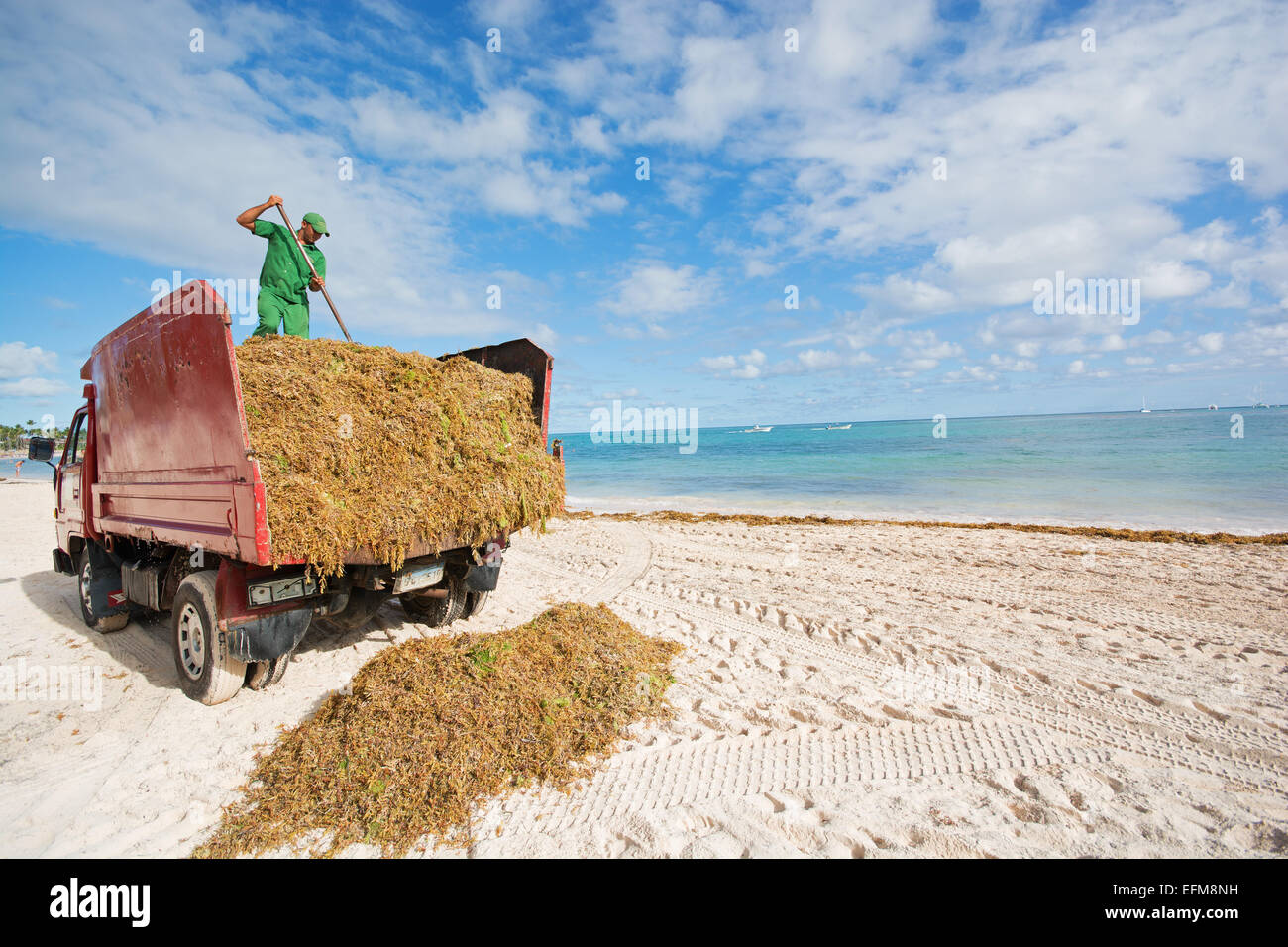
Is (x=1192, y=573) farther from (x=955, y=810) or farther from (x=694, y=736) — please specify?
(x=694, y=736)

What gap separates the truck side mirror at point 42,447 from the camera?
5859mm

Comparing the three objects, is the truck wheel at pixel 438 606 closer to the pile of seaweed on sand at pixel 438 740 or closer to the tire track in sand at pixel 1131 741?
the pile of seaweed on sand at pixel 438 740

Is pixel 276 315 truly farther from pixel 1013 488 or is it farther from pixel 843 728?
pixel 1013 488

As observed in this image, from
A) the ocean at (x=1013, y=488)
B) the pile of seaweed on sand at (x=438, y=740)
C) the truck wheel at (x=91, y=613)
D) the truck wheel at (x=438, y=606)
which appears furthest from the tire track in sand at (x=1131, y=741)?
the ocean at (x=1013, y=488)

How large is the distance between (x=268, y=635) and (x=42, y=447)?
4.65 meters

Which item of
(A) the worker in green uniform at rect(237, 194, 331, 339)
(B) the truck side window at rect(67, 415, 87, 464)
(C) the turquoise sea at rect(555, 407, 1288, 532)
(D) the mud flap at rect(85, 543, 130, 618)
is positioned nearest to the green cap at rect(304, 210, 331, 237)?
(A) the worker in green uniform at rect(237, 194, 331, 339)

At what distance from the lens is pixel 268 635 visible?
3.74 meters

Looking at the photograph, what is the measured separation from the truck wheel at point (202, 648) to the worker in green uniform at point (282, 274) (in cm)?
261

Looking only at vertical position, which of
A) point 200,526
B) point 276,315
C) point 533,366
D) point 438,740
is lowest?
point 438,740

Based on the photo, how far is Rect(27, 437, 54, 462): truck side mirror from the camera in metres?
5.86

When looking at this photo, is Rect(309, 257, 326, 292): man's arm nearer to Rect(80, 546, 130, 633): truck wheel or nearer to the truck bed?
the truck bed

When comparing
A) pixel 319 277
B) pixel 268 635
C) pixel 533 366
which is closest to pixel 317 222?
pixel 319 277

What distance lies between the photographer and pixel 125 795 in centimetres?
306
